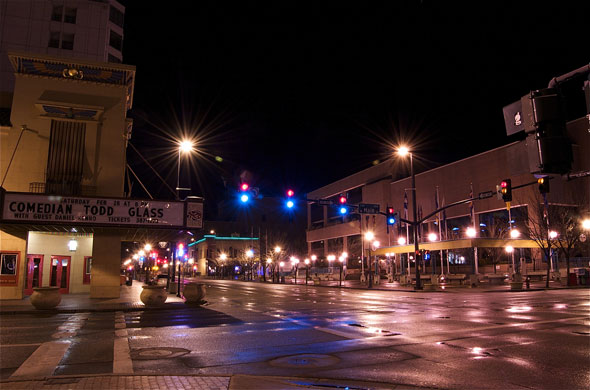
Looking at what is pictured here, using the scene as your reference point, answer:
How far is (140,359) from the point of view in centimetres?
891

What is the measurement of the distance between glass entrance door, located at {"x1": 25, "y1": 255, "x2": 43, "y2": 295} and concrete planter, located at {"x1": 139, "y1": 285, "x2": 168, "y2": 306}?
35.9 ft

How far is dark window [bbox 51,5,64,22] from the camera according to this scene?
4838cm

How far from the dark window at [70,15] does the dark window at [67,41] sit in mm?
1697

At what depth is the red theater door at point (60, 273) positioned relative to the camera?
28484 millimetres

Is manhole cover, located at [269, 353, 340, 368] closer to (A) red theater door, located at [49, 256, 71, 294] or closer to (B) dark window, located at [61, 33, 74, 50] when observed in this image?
(A) red theater door, located at [49, 256, 71, 294]


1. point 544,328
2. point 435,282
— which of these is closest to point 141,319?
point 544,328

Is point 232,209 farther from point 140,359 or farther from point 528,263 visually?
point 140,359

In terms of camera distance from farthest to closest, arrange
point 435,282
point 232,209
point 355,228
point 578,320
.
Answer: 1. point 232,209
2. point 355,228
3. point 435,282
4. point 578,320

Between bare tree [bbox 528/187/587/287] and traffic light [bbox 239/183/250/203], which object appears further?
bare tree [bbox 528/187/587/287]

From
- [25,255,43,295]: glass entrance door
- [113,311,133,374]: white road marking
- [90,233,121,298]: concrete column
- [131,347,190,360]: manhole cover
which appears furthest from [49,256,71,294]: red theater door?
[131,347,190,360]: manhole cover

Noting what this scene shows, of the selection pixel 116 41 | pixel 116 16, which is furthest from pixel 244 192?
pixel 116 16

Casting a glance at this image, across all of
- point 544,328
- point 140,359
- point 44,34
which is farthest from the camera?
point 44,34

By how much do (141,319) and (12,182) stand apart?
1437cm

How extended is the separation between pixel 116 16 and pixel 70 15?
6.92m
